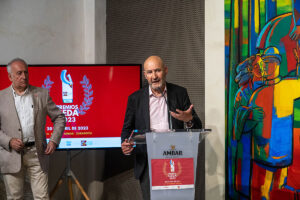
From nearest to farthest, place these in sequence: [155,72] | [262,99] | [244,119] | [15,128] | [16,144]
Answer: [155,72] → [16,144] → [15,128] → [262,99] → [244,119]

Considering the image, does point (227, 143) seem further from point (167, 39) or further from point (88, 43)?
point (88, 43)

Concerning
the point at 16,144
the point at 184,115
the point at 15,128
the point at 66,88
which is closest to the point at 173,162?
the point at 184,115

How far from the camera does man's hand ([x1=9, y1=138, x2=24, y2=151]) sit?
11.2ft

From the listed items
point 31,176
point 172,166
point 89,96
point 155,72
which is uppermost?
point 155,72

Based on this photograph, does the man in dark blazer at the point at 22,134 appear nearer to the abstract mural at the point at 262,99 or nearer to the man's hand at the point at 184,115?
the man's hand at the point at 184,115

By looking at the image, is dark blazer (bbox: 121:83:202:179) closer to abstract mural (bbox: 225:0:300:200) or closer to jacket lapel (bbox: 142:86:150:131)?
jacket lapel (bbox: 142:86:150:131)

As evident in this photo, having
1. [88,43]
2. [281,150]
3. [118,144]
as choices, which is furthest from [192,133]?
[88,43]

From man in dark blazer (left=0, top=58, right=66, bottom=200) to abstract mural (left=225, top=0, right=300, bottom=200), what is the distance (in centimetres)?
187

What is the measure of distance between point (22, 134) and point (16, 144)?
0.17 m

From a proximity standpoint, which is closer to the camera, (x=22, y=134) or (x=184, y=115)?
(x=184, y=115)

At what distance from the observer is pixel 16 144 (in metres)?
3.40

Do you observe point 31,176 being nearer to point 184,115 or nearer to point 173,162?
point 173,162

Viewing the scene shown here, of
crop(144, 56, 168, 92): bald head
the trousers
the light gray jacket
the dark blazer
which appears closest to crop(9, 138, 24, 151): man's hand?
the light gray jacket

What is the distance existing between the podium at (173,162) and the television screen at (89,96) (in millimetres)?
2031
